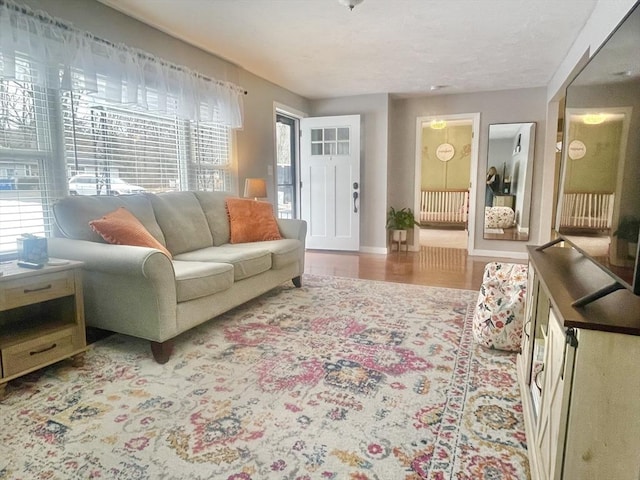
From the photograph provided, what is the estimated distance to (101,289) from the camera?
7.47 feet

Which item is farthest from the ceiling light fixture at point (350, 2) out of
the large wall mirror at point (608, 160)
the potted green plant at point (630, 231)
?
the potted green plant at point (630, 231)

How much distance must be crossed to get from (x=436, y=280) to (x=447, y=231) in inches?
182

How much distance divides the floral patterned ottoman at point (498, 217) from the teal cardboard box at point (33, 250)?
205 inches

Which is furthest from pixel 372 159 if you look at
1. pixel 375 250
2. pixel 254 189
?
pixel 254 189

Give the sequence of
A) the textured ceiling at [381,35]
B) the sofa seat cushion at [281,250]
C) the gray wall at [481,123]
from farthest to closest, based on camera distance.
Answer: the gray wall at [481,123] < the sofa seat cushion at [281,250] < the textured ceiling at [381,35]

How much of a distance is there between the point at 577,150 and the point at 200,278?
207cm

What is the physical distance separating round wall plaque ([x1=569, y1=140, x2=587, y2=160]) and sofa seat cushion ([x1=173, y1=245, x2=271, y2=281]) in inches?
82.4

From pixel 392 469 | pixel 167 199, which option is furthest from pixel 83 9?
pixel 392 469

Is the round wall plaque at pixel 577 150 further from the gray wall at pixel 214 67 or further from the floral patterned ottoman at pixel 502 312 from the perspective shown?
the gray wall at pixel 214 67

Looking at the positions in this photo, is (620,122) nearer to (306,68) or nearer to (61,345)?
(61,345)

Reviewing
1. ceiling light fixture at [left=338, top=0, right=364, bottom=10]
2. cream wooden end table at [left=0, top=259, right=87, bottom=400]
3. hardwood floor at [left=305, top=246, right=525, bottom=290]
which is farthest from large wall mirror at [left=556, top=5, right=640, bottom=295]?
cream wooden end table at [left=0, top=259, right=87, bottom=400]

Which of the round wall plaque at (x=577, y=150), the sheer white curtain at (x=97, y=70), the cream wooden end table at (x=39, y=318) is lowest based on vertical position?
the cream wooden end table at (x=39, y=318)

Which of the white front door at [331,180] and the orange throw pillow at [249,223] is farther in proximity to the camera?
the white front door at [331,180]

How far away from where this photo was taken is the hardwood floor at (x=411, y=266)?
161 inches
